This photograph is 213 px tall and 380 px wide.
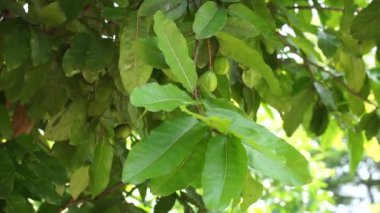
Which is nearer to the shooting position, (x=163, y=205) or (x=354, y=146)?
(x=163, y=205)

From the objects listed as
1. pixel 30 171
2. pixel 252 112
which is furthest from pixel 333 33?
pixel 30 171

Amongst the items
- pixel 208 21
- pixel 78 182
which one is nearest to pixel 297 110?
pixel 78 182

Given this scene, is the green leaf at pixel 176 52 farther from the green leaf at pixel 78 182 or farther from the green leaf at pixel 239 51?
the green leaf at pixel 78 182

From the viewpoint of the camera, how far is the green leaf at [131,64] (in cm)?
90

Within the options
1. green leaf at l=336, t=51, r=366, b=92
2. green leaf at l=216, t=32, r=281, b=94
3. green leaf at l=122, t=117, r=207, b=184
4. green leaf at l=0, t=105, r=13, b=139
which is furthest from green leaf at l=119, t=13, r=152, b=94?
green leaf at l=336, t=51, r=366, b=92

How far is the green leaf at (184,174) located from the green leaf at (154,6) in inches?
9.6

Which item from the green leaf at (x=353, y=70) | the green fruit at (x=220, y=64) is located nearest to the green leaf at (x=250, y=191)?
the green fruit at (x=220, y=64)

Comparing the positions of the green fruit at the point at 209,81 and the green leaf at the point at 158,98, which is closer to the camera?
the green leaf at the point at 158,98

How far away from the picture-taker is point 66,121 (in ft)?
4.00

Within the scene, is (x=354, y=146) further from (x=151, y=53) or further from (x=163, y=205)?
(x=151, y=53)

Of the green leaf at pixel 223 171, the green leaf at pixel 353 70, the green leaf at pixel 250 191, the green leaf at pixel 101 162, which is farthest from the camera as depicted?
the green leaf at pixel 353 70

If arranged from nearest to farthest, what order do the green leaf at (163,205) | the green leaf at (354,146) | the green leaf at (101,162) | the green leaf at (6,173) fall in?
the green leaf at (6,173) < the green leaf at (101,162) < the green leaf at (163,205) < the green leaf at (354,146)

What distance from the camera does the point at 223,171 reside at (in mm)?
643

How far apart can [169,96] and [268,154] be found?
13 centimetres
